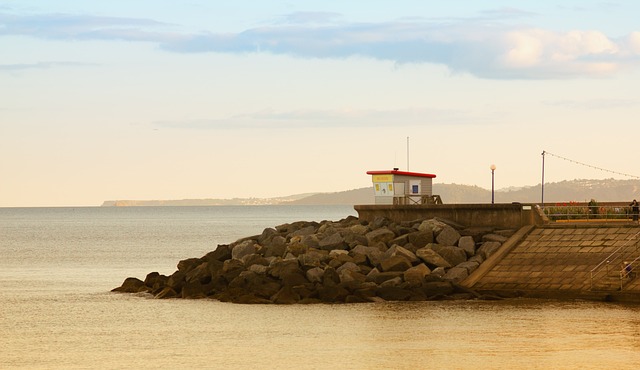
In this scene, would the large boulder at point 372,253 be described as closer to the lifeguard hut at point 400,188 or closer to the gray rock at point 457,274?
the gray rock at point 457,274

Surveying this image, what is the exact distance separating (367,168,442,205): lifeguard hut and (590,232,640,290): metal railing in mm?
11428

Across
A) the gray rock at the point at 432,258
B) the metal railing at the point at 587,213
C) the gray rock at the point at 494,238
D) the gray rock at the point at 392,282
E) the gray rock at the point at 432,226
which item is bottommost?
the gray rock at the point at 392,282

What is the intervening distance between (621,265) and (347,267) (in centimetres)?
912

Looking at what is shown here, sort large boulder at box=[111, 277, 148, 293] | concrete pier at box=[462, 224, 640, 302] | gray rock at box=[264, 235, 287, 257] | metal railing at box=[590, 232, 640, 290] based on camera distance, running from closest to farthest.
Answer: metal railing at box=[590, 232, 640, 290] → concrete pier at box=[462, 224, 640, 302] → gray rock at box=[264, 235, 287, 257] → large boulder at box=[111, 277, 148, 293]

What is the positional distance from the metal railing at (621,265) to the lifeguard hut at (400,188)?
11.4 meters

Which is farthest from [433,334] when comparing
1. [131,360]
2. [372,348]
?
[131,360]

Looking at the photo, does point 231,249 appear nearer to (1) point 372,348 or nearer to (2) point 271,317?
(2) point 271,317

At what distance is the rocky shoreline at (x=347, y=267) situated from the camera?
3941 centimetres

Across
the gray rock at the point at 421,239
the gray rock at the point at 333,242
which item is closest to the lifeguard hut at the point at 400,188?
the gray rock at the point at 333,242

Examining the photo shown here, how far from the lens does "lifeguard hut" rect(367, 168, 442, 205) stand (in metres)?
48.7

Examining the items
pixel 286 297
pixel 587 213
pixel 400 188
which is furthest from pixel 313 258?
pixel 587 213

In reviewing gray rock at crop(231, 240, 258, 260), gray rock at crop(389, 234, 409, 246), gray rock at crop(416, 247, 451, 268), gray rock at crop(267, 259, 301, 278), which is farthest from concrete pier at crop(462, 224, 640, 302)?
gray rock at crop(231, 240, 258, 260)

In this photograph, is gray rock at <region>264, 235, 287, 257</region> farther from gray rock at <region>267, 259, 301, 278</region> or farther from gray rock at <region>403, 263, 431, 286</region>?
gray rock at <region>403, 263, 431, 286</region>

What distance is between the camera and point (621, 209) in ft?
141
